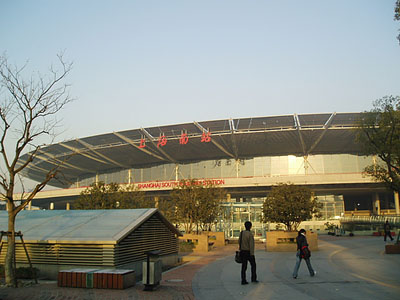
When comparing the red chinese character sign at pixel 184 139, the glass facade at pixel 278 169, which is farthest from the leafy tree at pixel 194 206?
the glass facade at pixel 278 169

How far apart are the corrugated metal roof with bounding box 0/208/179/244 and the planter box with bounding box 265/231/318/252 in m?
8.80

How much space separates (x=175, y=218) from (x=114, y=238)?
739 inches

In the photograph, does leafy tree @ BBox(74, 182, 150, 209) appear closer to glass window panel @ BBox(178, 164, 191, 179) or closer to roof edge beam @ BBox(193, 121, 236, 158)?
roof edge beam @ BBox(193, 121, 236, 158)

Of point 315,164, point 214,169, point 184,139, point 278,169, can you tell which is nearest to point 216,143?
point 184,139

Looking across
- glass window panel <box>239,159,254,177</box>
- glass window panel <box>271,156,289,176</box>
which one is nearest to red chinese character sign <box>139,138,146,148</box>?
glass window panel <box>239,159,254,177</box>

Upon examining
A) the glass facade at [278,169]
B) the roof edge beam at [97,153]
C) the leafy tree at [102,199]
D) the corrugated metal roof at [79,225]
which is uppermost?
the roof edge beam at [97,153]

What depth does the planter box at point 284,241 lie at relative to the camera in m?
22.3

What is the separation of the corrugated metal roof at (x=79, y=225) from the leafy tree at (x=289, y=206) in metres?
10.5

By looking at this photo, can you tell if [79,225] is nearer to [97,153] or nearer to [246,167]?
[97,153]

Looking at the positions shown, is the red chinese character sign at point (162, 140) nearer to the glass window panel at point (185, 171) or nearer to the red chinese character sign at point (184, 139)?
the red chinese character sign at point (184, 139)

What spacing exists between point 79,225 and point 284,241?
45.6 ft

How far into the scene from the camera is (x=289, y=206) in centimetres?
2425

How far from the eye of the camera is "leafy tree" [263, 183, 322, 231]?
24.3 m

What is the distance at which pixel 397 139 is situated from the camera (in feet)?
62.7
